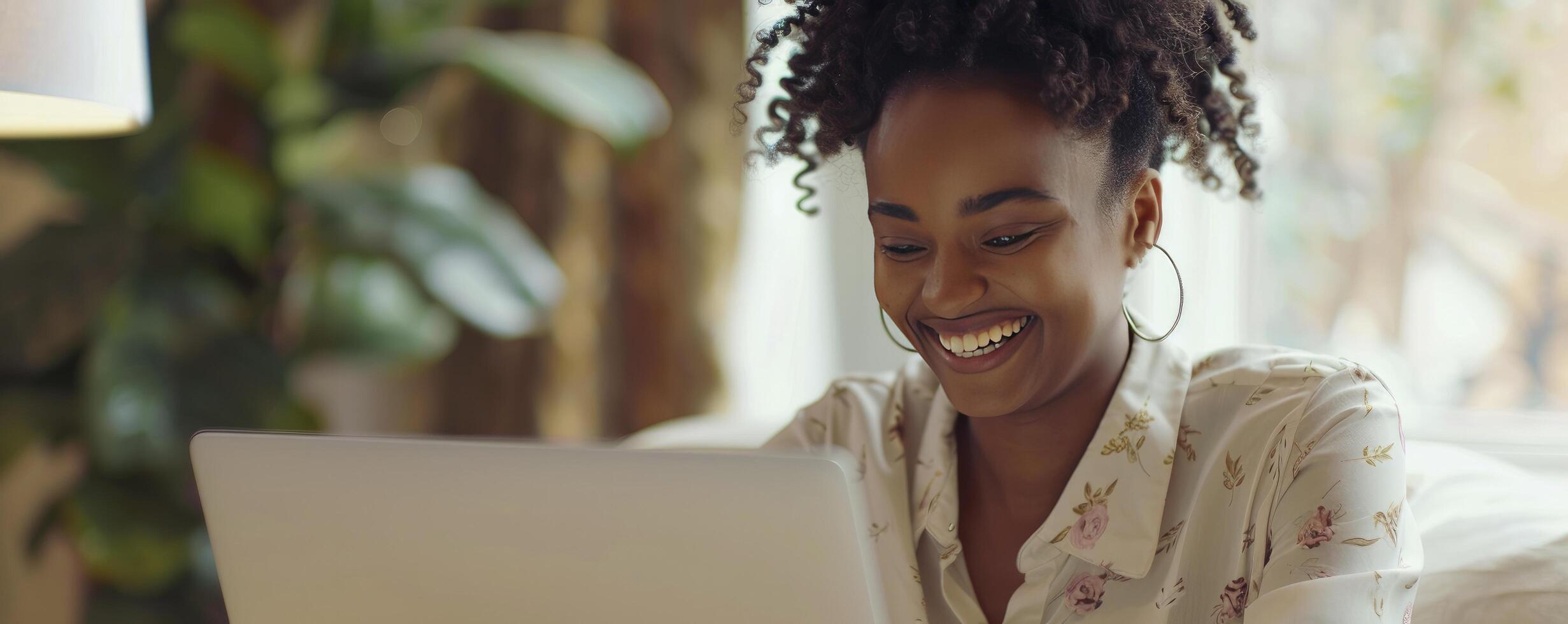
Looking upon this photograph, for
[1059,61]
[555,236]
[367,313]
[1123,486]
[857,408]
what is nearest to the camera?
[1059,61]

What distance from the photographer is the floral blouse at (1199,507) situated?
32.4 inches

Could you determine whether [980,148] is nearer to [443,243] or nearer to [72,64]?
[72,64]

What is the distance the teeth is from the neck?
10cm

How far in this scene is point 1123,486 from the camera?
0.98m

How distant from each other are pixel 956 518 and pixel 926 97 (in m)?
0.36

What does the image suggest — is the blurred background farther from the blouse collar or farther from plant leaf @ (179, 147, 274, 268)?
the blouse collar

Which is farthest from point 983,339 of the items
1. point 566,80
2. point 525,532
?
point 566,80

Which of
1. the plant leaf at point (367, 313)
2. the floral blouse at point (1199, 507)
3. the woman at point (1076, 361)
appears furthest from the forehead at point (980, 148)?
the plant leaf at point (367, 313)

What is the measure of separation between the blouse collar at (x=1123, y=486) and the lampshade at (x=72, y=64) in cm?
82

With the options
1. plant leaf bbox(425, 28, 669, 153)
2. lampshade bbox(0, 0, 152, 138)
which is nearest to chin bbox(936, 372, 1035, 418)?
lampshade bbox(0, 0, 152, 138)

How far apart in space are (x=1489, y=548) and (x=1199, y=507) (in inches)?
9.0

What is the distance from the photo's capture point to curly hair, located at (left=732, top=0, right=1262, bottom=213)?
90cm

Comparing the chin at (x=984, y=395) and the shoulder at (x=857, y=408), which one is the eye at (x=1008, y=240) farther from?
the shoulder at (x=857, y=408)

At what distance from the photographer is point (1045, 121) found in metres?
0.89
